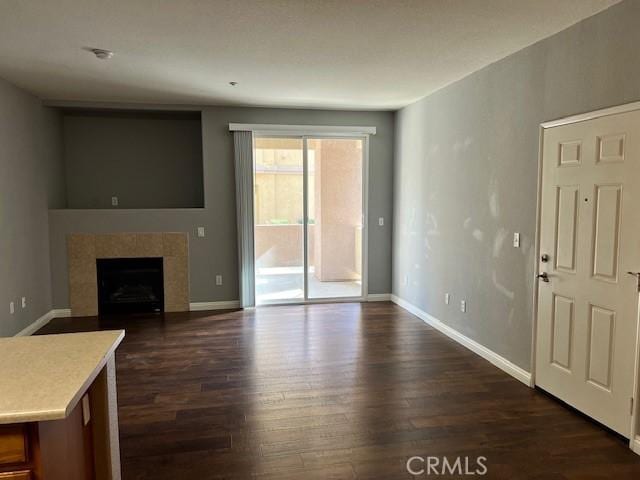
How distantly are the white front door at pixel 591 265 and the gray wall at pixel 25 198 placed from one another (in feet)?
15.9

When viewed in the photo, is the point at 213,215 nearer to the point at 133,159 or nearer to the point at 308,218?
the point at 308,218

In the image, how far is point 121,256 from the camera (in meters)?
5.88

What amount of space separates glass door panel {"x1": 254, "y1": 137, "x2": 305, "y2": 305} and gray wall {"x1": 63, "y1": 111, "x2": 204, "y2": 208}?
103cm

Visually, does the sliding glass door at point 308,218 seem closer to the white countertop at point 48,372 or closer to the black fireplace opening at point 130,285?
the black fireplace opening at point 130,285

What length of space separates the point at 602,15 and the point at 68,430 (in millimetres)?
3629

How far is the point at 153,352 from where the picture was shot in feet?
14.5

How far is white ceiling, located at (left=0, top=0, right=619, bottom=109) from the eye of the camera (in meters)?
2.85

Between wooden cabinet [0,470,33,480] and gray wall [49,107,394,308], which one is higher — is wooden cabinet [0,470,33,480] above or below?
below

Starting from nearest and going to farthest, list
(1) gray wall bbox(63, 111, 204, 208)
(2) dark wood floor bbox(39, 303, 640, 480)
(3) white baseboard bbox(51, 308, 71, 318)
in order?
(2) dark wood floor bbox(39, 303, 640, 480)
(3) white baseboard bbox(51, 308, 71, 318)
(1) gray wall bbox(63, 111, 204, 208)

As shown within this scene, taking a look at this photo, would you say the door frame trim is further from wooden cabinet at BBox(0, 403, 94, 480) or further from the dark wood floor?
wooden cabinet at BBox(0, 403, 94, 480)


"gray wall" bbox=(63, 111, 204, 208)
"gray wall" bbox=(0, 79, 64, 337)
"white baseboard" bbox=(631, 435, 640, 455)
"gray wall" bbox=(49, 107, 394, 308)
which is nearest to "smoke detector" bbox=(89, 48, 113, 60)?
"gray wall" bbox=(0, 79, 64, 337)

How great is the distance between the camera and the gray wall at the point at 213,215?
5.76 m

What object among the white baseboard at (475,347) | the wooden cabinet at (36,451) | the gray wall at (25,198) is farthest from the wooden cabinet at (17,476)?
the gray wall at (25,198)

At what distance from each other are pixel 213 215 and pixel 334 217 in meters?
1.67
